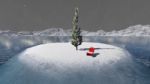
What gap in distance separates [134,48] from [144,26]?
66.4 ft

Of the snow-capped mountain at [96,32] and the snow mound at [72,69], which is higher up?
the snow-capped mountain at [96,32]

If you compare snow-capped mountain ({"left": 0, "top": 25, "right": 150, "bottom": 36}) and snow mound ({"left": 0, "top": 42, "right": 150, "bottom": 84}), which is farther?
snow-capped mountain ({"left": 0, "top": 25, "right": 150, "bottom": 36})

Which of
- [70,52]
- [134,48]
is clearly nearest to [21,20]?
[134,48]

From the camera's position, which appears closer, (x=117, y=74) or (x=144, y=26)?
(x=117, y=74)

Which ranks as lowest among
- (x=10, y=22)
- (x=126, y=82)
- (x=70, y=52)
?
(x=126, y=82)

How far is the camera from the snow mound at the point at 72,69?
47656 mm

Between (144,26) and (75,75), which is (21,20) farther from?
(75,75)

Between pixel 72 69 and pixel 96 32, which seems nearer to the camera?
pixel 72 69

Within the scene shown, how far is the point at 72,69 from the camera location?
49.0 meters

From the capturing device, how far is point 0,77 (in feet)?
170

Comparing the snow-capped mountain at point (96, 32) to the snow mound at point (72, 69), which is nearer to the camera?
the snow mound at point (72, 69)

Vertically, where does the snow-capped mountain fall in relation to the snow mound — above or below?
above

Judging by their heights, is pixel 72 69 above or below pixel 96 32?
below

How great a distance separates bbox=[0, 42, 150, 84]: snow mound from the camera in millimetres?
47656
